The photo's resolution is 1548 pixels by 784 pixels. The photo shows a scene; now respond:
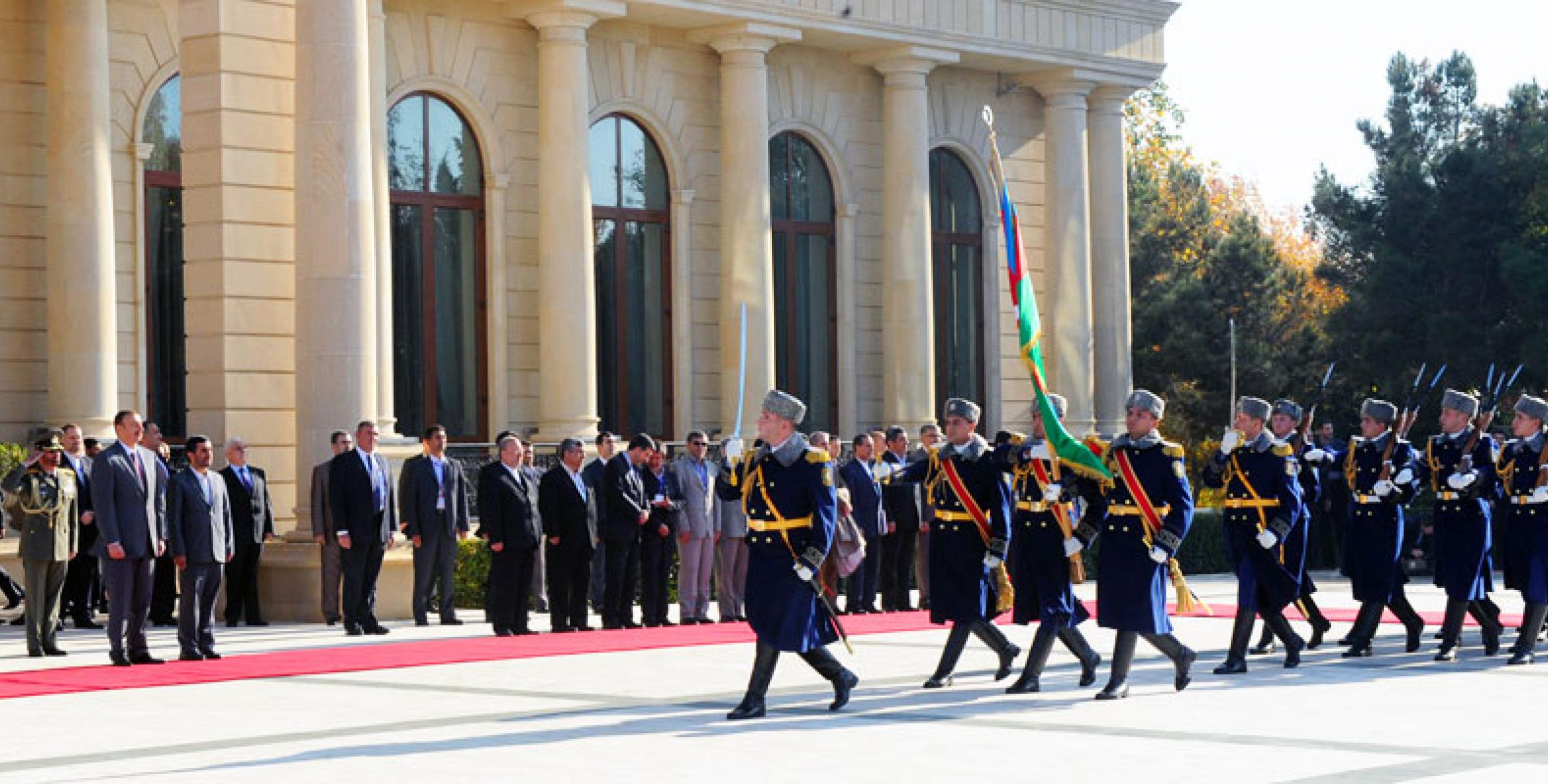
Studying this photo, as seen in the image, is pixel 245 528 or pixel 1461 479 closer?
pixel 1461 479

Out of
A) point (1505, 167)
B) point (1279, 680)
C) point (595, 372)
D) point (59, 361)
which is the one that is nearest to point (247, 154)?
point (59, 361)

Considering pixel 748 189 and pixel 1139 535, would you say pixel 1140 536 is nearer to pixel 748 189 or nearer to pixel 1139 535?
pixel 1139 535

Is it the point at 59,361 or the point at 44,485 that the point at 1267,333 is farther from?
the point at 44,485

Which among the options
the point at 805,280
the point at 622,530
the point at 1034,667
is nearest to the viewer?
the point at 1034,667

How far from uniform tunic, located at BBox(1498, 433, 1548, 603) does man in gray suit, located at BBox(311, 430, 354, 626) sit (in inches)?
381

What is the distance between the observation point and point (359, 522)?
21.1 metres

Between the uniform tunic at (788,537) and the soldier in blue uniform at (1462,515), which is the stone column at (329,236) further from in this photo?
the soldier in blue uniform at (1462,515)

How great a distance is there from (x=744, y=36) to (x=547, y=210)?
3.85 m

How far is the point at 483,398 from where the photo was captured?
30094mm

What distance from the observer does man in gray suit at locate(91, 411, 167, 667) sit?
17.5 m

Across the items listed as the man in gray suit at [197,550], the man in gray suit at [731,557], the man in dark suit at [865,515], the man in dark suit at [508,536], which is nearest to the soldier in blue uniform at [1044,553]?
the man in gray suit at [197,550]

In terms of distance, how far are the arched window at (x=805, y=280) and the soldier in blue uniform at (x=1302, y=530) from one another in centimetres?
1444

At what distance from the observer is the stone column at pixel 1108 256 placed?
118ft

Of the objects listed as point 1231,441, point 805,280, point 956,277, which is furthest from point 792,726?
point 956,277
